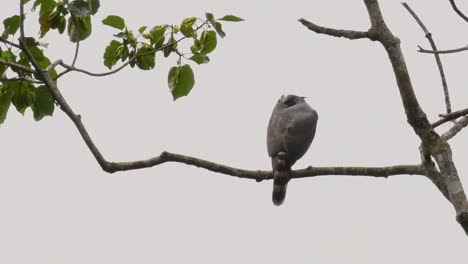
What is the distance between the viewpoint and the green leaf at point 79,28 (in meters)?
4.87

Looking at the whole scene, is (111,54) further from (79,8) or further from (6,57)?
(6,57)

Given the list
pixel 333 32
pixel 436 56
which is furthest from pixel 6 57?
pixel 436 56

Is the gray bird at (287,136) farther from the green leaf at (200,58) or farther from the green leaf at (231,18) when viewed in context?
the green leaf at (231,18)

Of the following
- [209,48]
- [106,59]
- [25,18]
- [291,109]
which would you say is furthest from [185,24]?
[291,109]

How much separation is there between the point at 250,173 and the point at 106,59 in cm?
125

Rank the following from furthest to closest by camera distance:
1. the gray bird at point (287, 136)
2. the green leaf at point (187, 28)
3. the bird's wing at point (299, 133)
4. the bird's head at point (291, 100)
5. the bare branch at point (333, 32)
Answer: the bird's head at point (291, 100) < the bird's wing at point (299, 133) < the gray bird at point (287, 136) < the green leaf at point (187, 28) < the bare branch at point (333, 32)

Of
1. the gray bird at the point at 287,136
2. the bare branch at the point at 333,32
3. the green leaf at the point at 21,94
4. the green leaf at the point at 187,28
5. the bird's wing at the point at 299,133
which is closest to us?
the bare branch at the point at 333,32

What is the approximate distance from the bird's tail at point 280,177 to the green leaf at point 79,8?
11.7 feet

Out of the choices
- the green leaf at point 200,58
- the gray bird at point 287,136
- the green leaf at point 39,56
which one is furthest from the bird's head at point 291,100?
the green leaf at point 39,56

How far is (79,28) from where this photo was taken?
193 inches

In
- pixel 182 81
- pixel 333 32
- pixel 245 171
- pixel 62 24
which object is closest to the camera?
pixel 333 32

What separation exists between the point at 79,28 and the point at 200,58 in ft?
2.46

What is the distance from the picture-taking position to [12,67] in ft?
15.5

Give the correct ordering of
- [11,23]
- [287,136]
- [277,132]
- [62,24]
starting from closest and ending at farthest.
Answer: [11,23], [62,24], [287,136], [277,132]
